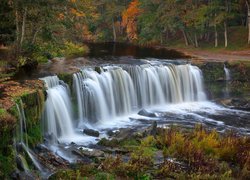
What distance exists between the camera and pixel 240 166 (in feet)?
44.3

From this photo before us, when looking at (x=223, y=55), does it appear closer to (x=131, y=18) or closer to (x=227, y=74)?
(x=227, y=74)

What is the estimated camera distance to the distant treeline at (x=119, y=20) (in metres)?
23.2

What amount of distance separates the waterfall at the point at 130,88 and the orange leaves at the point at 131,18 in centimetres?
2868

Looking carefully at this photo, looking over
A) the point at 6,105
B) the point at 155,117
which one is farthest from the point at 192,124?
the point at 6,105

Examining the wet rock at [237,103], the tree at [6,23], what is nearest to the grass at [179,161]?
the wet rock at [237,103]

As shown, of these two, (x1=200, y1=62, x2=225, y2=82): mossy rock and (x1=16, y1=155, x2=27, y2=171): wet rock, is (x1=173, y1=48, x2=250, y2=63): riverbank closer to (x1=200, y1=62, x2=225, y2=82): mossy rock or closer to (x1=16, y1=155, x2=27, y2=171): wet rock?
(x1=200, y1=62, x2=225, y2=82): mossy rock

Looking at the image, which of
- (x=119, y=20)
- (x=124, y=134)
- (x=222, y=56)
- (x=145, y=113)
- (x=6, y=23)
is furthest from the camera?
(x=119, y=20)

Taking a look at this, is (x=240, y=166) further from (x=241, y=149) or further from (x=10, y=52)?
(x=10, y=52)

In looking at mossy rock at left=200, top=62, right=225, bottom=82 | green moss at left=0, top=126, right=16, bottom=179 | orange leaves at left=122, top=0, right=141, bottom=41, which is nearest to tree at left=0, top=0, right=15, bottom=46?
green moss at left=0, top=126, right=16, bottom=179

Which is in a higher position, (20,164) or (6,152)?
(6,152)

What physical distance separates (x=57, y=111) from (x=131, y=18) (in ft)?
135

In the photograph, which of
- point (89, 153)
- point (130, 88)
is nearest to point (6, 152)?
point (89, 153)

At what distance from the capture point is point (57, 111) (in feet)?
60.1

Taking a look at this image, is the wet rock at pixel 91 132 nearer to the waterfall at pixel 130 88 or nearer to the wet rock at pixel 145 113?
the waterfall at pixel 130 88
